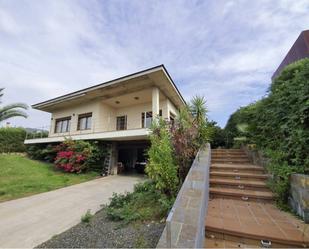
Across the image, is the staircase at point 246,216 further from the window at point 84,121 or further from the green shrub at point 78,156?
the window at point 84,121

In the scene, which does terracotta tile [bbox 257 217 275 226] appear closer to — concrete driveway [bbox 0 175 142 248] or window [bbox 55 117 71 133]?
concrete driveway [bbox 0 175 142 248]

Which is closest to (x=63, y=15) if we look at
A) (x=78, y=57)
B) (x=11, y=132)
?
(x=78, y=57)

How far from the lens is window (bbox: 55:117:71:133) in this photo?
48.8ft

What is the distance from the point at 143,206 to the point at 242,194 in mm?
2341

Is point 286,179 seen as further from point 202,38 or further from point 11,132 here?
point 11,132

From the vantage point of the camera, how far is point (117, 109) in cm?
1445

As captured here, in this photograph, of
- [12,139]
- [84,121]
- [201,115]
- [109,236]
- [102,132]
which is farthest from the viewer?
[12,139]

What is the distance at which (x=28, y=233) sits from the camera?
11.4 ft

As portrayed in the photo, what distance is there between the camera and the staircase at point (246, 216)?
238 centimetres

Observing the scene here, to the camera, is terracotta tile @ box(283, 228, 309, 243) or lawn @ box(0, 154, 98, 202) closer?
terracotta tile @ box(283, 228, 309, 243)

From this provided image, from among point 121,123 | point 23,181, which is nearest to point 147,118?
point 121,123

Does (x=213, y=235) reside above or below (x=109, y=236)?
above

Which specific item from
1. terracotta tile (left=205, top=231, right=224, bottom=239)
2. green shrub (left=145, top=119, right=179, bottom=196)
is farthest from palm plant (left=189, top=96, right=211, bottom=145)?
terracotta tile (left=205, top=231, right=224, bottom=239)

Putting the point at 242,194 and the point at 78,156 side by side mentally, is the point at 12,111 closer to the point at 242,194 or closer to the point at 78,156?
the point at 78,156
